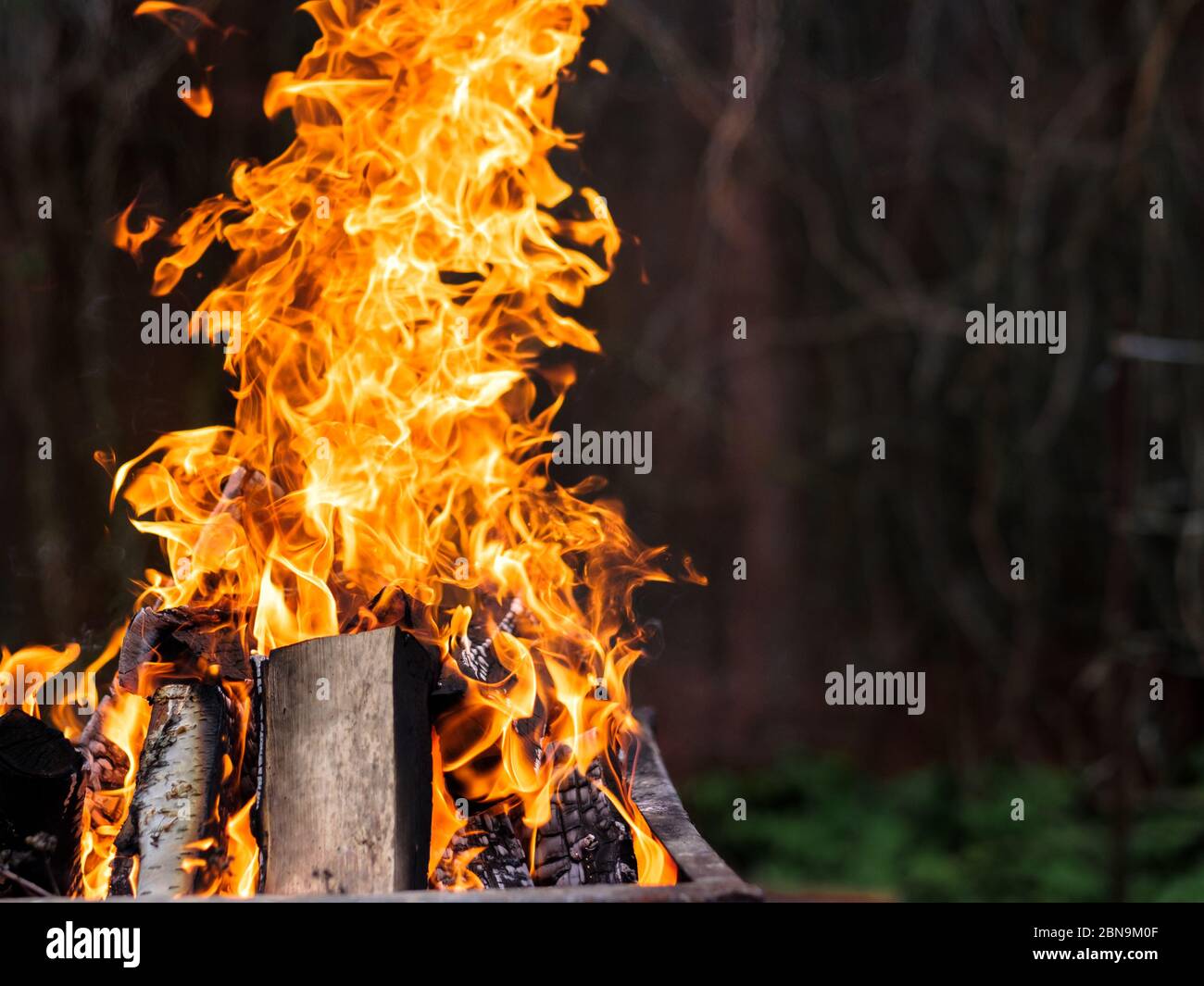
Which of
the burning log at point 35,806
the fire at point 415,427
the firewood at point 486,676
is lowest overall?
the burning log at point 35,806

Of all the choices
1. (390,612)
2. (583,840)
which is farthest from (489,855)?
(390,612)

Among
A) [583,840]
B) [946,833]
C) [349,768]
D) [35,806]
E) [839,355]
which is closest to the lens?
[349,768]

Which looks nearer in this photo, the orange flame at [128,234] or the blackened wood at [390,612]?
the blackened wood at [390,612]

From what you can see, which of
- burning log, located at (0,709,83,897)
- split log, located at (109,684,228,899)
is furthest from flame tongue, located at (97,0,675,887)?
burning log, located at (0,709,83,897)

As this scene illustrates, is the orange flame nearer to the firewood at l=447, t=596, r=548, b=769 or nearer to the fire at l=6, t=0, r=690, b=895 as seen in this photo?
the fire at l=6, t=0, r=690, b=895

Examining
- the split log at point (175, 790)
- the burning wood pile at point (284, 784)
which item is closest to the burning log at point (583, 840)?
the burning wood pile at point (284, 784)

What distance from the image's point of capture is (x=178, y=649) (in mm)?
2211

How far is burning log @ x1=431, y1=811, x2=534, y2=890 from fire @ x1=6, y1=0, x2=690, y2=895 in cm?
3

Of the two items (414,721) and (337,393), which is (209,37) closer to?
(337,393)

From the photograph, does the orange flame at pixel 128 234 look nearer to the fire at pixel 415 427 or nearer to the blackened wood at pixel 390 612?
the fire at pixel 415 427

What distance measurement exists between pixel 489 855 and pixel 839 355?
312 cm

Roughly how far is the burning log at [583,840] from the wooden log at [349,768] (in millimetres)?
256

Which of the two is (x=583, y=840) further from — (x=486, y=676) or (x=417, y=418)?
(x=417, y=418)

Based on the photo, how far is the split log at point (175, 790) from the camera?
2.03 meters
